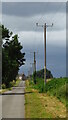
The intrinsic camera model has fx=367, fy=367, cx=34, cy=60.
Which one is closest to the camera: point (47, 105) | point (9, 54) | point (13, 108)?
point (13, 108)

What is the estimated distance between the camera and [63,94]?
30.8 metres

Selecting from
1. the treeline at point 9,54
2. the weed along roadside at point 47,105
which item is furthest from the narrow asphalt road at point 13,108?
the treeline at point 9,54

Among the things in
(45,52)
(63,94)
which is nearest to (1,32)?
(45,52)

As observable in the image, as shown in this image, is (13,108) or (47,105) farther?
(47,105)

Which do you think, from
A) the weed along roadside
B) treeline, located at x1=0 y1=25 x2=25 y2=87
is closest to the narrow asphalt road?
the weed along roadside

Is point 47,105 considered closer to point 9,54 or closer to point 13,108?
point 13,108

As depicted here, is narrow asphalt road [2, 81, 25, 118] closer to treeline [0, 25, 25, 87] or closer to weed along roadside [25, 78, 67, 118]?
weed along roadside [25, 78, 67, 118]

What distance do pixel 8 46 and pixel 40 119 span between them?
48.8 metres

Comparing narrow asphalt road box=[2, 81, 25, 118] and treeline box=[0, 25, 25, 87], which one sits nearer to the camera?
narrow asphalt road box=[2, 81, 25, 118]

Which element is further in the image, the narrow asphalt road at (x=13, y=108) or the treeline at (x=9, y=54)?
the treeline at (x=9, y=54)

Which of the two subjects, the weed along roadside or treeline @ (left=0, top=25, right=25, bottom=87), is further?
treeline @ (left=0, top=25, right=25, bottom=87)

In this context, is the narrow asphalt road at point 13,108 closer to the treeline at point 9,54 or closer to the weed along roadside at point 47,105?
the weed along roadside at point 47,105

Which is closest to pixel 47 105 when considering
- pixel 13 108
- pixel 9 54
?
pixel 13 108

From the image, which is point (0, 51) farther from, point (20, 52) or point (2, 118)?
point (2, 118)
